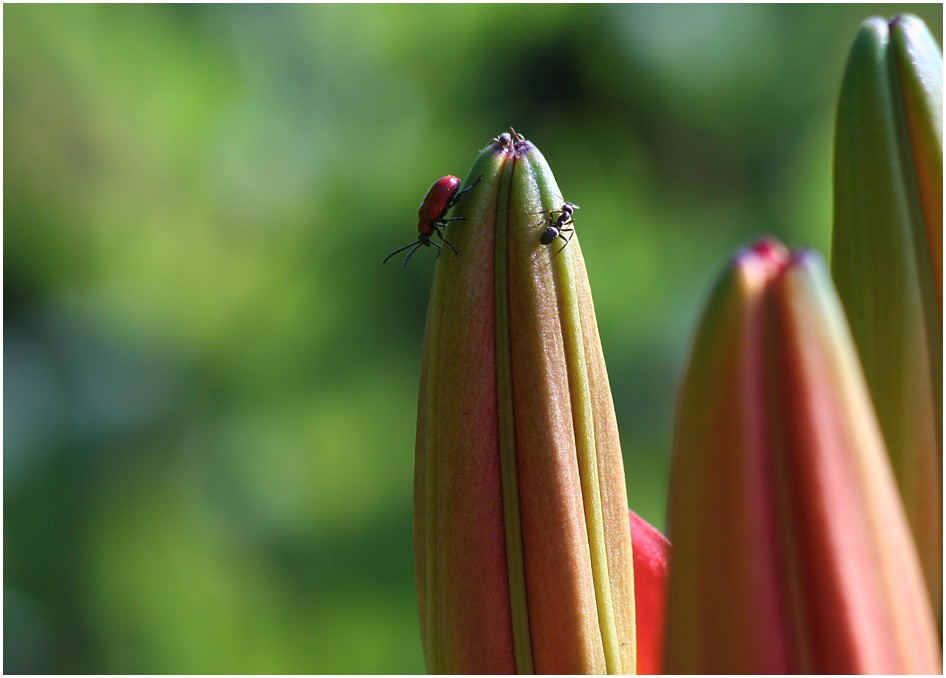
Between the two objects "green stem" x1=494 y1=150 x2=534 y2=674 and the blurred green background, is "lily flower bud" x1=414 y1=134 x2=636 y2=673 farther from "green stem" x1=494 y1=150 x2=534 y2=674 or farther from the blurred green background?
the blurred green background

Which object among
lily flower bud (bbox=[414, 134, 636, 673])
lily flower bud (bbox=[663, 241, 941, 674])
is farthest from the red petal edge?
lily flower bud (bbox=[663, 241, 941, 674])

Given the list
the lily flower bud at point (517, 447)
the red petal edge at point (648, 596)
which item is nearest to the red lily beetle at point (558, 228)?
the lily flower bud at point (517, 447)

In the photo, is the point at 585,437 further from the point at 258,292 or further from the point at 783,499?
the point at 258,292

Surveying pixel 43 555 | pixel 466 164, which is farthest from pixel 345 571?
pixel 466 164

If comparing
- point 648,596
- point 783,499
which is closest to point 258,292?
point 648,596

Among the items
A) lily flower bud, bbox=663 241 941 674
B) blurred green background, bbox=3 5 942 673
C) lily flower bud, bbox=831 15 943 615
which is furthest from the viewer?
blurred green background, bbox=3 5 942 673

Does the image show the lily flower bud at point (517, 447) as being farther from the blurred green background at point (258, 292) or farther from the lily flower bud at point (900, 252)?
the blurred green background at point (258, 292)
